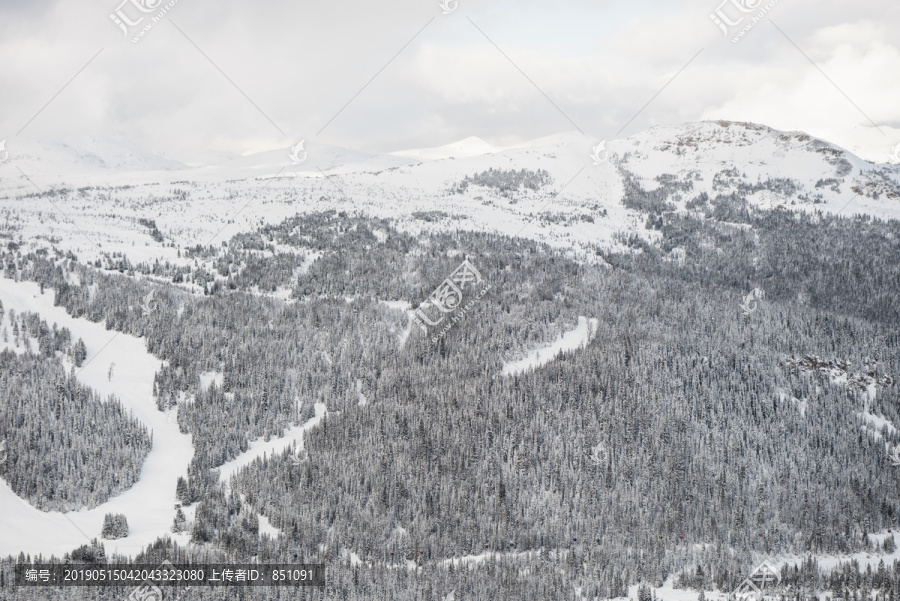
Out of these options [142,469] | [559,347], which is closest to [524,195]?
[559,347]

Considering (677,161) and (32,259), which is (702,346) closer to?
(32,259)

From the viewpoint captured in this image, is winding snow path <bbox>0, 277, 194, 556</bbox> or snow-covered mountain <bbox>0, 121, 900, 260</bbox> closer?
winding snow path <bbox>0, 277, 194, 556</bbox>

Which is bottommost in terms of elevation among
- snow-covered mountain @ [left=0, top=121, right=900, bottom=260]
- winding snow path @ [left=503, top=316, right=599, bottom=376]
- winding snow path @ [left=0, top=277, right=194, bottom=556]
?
winding snow path @ [left=0, top=277, right=194, bottom=556]

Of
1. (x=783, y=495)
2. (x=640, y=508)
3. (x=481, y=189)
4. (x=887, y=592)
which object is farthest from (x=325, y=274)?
(x=481, y=189)

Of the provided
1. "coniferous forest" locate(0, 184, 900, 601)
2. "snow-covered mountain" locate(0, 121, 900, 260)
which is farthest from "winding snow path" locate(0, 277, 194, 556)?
"snow-covered mountain" locate(0, 121, 900, 260)

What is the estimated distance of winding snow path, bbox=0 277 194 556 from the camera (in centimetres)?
4278

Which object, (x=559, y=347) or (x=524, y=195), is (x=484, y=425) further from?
(x=524, y=195)

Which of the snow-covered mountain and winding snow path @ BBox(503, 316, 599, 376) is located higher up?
the snow-covered mountain

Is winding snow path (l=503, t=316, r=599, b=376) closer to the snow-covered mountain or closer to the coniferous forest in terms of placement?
the coniferous forest

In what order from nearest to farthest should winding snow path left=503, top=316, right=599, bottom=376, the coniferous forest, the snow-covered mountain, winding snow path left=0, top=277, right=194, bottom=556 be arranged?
winding snow path left=0, top=277, right=194, bottom=556, the coniferous forest, winding snow path left=503, top=316, right=599, bottom=376, the snow-covered mountain

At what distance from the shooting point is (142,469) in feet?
169

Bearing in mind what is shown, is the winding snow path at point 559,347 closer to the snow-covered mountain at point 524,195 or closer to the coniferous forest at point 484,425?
the coniferous forest at point 484,425

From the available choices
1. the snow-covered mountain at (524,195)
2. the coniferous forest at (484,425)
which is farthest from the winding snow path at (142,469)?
the snow-covered mountain at (524,195)

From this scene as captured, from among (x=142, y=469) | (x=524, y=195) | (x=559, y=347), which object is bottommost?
(x=142, y=469)
